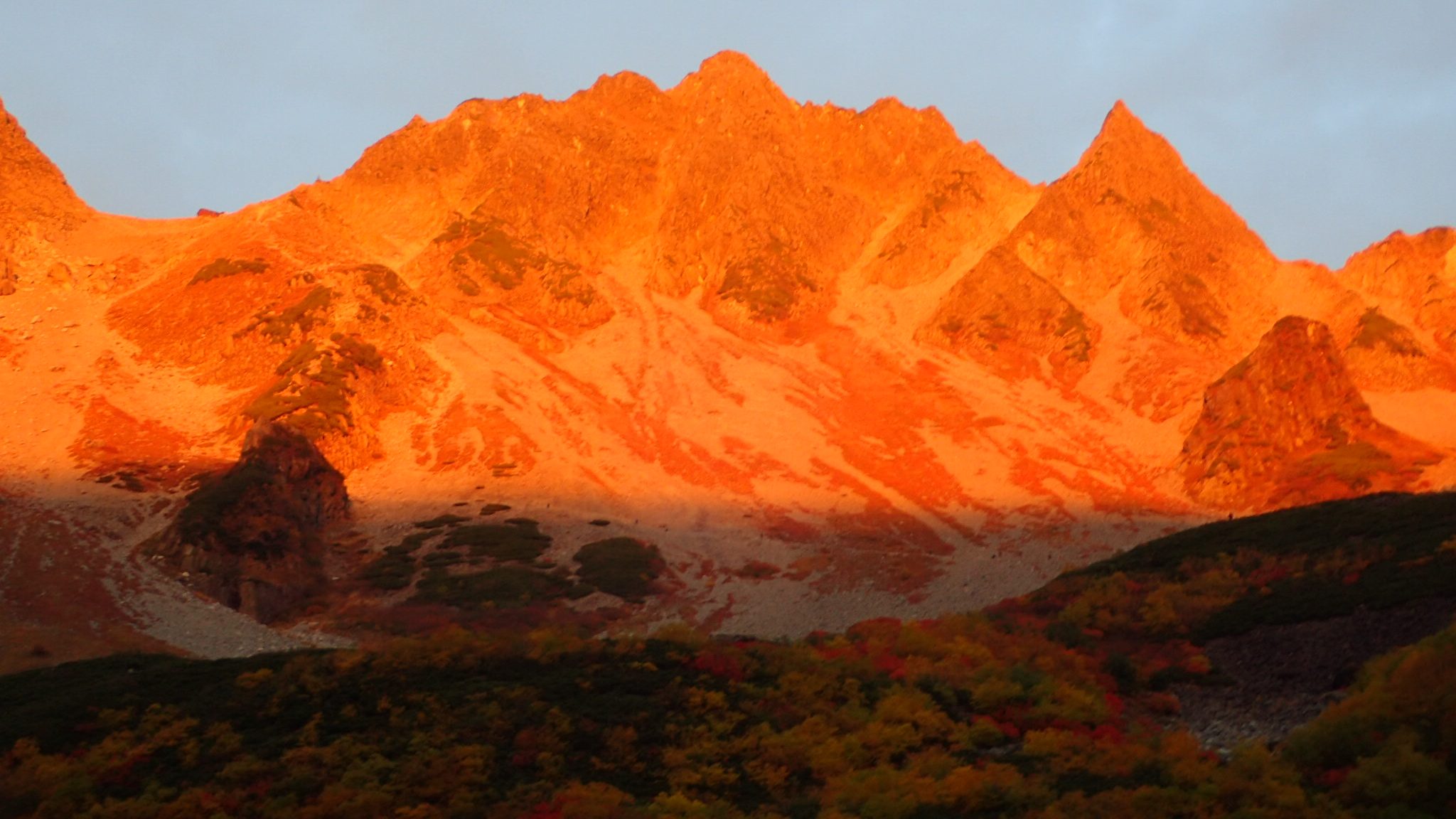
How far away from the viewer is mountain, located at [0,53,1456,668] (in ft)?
226

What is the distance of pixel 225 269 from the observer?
109m

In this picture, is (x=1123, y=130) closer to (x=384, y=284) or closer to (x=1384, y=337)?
(x=1384, y=337)

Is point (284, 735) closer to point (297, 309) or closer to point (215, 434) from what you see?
point (215, 434)

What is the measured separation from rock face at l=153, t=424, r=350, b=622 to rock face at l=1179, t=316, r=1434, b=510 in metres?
68.9

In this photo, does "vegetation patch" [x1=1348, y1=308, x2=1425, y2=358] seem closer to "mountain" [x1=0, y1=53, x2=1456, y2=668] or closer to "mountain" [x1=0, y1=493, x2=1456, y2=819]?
"mountain" [x1=0, y1=53, x2=1456, y2=668]

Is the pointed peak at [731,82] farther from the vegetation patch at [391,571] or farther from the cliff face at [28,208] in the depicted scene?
the vegetation patch at [391,571]

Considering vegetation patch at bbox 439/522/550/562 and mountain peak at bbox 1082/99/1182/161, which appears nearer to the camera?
vegetation patch at bbox 439/522/550/562

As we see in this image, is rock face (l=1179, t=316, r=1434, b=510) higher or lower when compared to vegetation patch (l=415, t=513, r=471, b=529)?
higher

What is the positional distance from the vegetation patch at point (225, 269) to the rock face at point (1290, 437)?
91.3 m

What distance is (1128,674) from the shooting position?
103 feet

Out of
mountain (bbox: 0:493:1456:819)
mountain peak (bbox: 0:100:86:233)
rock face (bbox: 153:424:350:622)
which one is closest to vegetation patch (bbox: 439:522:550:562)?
rock face (bbox: 153:424:350:622)

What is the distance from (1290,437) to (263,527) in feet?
267

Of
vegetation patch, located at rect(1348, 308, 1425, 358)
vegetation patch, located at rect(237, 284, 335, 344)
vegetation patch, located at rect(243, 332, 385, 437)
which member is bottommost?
vegetation patch, located at rect(243, 332, 385, 437)

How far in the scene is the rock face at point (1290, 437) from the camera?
8550cm
